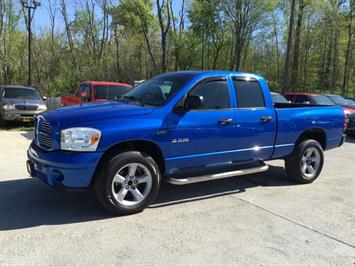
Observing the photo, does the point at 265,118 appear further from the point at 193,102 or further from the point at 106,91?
the point at 106,91

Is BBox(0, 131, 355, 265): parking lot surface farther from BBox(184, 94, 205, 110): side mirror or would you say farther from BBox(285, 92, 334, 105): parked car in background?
BBox(285, 92, 334, 105): parked car in background

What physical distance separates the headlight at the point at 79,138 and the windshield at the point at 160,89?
1176mm

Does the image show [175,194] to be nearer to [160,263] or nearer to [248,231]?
[248,231]

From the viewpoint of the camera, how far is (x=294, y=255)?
3.97 meters

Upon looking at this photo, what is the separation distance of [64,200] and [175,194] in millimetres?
1694

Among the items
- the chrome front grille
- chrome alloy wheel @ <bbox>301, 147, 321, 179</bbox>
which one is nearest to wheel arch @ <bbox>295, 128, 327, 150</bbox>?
chrome alloy wheel @ <bbox>301, 147, 321, 179</bbox>

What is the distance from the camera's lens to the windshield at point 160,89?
17.9 feet

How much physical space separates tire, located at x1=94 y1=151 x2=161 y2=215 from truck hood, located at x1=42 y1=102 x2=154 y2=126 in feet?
1.73

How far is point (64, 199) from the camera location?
18.0 feet

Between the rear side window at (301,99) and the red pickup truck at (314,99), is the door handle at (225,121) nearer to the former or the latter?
the red pickup truck at (314,99)

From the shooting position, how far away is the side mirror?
5.17 meters

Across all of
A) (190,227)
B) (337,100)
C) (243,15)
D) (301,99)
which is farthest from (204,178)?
(243,15)

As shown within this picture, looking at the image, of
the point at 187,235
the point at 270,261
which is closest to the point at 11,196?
the point at 187,235

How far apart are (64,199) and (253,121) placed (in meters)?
3.13
